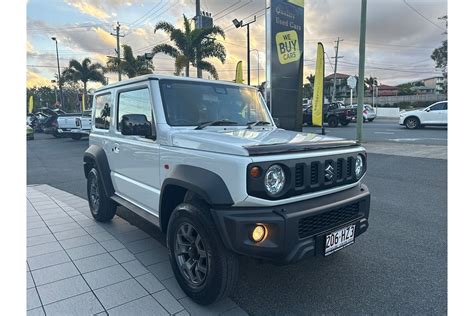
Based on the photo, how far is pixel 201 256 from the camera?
257cm

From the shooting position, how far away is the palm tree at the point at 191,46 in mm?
21016

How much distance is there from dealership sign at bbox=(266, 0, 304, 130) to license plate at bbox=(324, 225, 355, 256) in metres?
9.38

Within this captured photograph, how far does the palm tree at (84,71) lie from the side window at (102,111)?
32.0 meters

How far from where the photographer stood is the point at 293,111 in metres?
13.0

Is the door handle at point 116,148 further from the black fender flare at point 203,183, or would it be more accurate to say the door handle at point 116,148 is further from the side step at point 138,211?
the black fender flare at point 203,183

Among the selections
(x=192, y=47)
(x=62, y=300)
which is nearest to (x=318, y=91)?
(x=192, y=47)

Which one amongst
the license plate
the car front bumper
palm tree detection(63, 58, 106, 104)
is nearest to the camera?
the car front bumper

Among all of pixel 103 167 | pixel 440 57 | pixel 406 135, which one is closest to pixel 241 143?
pixel 103 167

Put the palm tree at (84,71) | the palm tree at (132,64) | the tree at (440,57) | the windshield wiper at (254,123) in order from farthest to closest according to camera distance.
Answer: the tree at (440,57) < the palm tree at (84,71) < the palm tree at (132,64) < the windshield wiper at (254,123)

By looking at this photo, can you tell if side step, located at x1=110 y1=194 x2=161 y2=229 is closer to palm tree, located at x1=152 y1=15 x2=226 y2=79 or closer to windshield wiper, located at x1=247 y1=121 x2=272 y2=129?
windshield wiper, located at x1=247 y1=121 x2=272 y2=129

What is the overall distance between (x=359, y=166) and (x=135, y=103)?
258cm

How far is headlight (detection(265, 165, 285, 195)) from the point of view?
7.48 feet

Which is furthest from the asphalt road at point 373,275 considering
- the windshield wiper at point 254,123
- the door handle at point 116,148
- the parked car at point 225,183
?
the windshield wiper at point 254,123

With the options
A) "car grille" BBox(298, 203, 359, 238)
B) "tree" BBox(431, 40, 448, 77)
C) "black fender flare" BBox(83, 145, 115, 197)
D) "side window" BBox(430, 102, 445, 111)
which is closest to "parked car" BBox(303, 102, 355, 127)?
"side window" BBox(430, 102, 445, 111)
